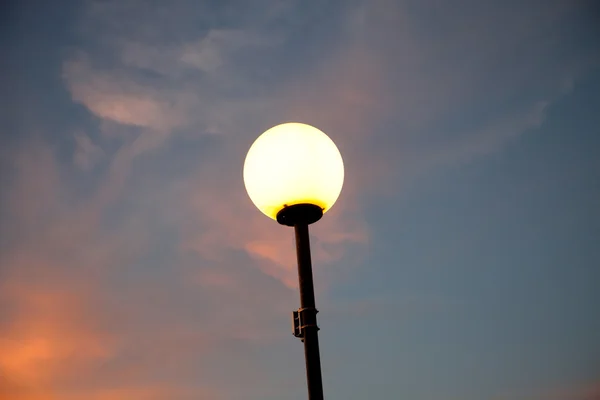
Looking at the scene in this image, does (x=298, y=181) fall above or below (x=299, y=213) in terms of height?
above

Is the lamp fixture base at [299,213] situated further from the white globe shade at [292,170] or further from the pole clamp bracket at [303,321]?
the pole clamp bracket at [303,321]

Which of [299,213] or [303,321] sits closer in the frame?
[303,321]

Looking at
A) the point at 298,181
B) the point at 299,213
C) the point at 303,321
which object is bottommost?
the point at 303,321

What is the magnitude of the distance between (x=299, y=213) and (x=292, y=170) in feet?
1.25

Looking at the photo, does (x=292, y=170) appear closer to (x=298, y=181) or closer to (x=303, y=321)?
(x=298, y=181)

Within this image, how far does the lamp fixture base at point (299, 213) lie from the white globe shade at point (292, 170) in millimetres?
35

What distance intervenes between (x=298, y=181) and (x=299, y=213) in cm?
28

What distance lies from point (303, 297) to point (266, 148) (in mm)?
1375

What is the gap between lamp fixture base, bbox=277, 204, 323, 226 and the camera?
4.54 meters

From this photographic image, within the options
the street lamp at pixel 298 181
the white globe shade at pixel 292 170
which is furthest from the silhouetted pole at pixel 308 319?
the white globe shade at pixel 292 170

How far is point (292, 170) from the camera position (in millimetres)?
4562

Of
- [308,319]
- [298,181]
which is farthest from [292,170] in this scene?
[308,319]

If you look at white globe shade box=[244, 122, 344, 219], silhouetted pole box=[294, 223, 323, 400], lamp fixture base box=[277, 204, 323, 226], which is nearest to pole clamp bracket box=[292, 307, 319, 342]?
silhouetted pole box=[294, 223, 323, 400]

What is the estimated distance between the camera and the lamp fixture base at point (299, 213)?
4539 mm
